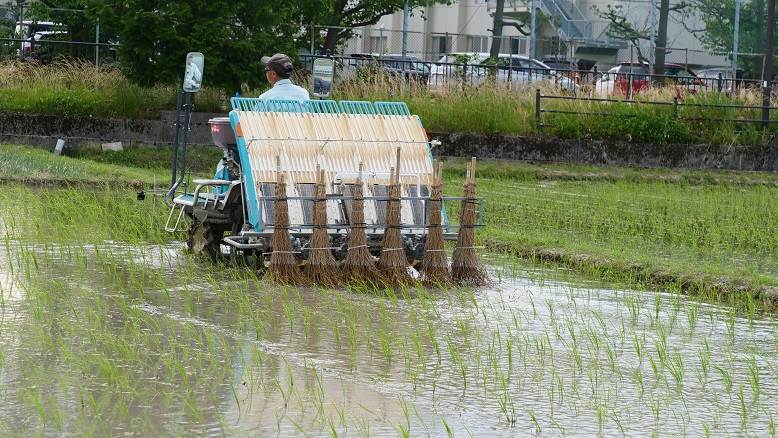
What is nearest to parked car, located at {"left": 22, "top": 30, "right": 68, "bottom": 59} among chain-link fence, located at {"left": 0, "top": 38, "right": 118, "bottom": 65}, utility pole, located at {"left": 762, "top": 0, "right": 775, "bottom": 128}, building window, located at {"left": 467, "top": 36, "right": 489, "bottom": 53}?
chain-link fence, located at {"left": 0, "top": 38, "right": 118, "bottom": 65}

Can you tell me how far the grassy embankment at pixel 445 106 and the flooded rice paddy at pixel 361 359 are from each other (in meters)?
13.8

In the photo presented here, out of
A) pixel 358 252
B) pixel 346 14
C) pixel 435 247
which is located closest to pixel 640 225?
pixel 435 247

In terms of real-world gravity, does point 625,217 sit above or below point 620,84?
below

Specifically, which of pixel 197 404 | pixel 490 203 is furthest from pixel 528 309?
pixel 490 203

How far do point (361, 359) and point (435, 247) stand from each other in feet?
10.9

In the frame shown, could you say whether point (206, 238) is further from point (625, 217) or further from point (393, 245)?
point (625, 217)

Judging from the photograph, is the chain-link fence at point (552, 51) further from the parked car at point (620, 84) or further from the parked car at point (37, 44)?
the parked car at point (37, 44)

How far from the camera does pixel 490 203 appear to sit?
18.6 meters

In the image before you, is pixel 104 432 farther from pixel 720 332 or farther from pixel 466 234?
pixel 466 234

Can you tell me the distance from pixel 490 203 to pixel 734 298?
7.59 meters

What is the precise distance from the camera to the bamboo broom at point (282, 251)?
36.6 feet

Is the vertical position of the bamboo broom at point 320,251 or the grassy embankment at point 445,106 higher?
the grassy embankment at point 445,106

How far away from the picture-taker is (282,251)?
1118cm

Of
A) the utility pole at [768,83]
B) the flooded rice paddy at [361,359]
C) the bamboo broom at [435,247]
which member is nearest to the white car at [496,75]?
the utility pole at [768,83]
